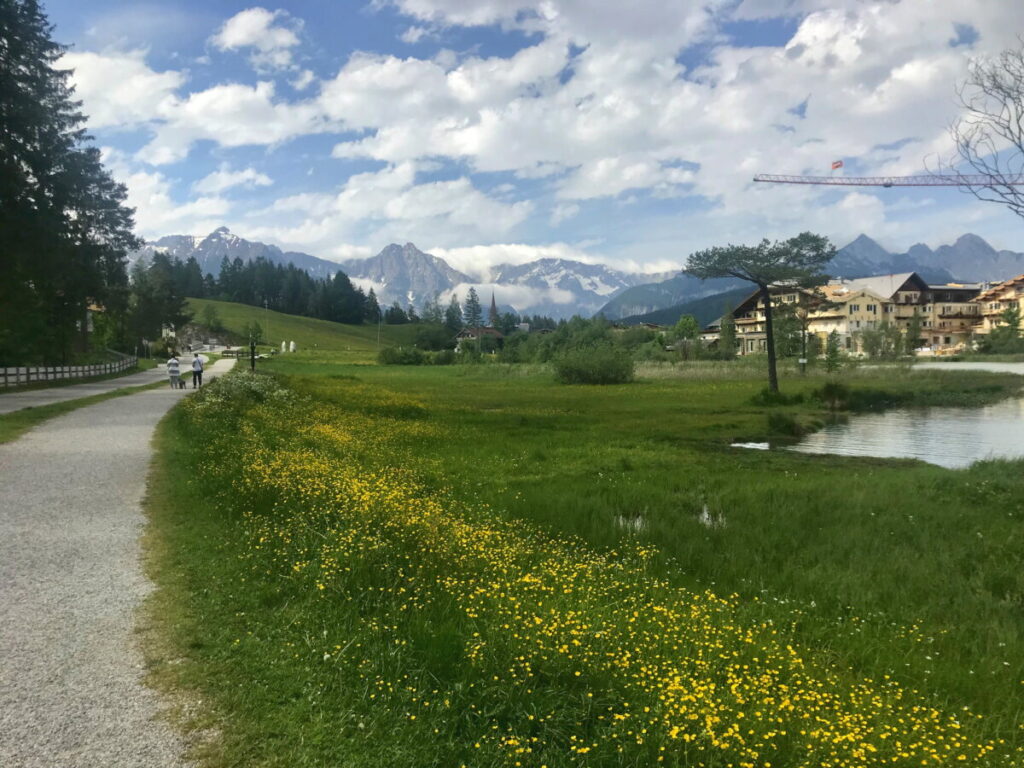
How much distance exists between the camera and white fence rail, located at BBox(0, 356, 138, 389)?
35438 mm

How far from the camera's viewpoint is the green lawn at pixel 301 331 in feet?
509

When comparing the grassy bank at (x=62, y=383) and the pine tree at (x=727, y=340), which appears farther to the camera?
the pine tree at (x=727, y=340)

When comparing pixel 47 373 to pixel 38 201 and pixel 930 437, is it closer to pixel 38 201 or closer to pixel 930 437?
pixel 38 201

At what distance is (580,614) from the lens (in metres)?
6.01

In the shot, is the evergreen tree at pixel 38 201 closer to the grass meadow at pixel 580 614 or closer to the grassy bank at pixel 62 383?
the grassy bank at pixel 62 383

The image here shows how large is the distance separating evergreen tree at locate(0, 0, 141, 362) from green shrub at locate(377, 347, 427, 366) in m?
62.5

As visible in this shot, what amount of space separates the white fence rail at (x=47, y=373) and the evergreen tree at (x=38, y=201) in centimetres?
274

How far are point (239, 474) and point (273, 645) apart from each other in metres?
6.89

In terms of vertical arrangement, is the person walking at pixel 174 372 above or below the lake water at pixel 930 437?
above

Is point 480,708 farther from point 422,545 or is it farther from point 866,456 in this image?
point 866,456

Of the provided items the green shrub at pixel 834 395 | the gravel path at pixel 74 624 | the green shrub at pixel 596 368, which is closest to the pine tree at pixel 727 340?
the green shrub at pixel 596 368

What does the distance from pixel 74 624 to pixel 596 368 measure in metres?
57.6

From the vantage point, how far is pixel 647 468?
708 inches

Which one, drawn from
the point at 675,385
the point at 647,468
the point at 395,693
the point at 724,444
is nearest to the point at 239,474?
the point at 395,693
